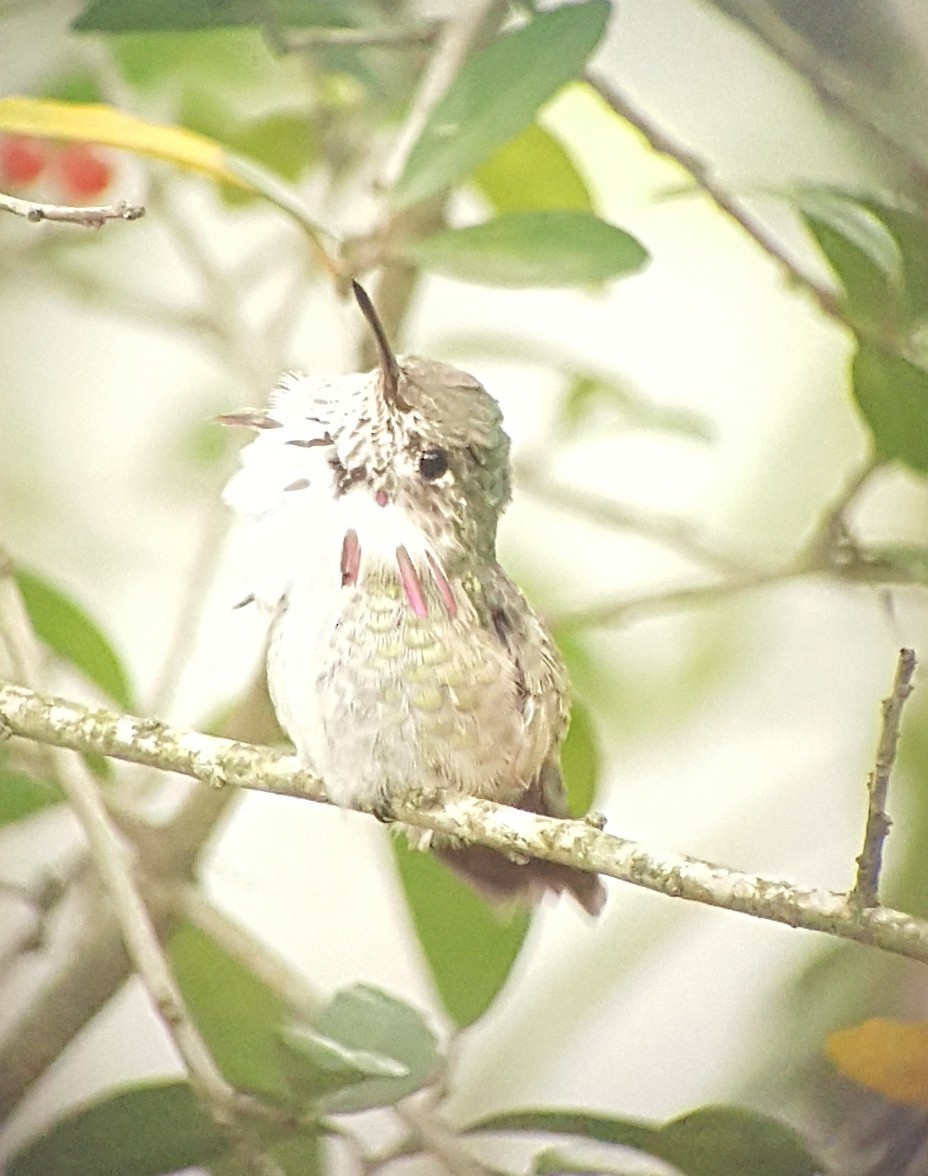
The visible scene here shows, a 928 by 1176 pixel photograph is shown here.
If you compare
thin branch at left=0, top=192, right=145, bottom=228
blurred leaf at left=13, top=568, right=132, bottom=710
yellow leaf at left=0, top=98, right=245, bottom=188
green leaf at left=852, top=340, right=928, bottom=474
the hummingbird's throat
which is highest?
yellow leaf at left=0, top=98, right=245, bottom=188

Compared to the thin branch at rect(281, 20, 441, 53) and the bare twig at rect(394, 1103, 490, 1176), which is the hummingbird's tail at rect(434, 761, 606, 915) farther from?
the thin branch at rect(281, 20, 441, 53)

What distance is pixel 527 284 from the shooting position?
32.2 inches

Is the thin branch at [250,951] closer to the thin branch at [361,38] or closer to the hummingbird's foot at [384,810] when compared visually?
the hummingbird's foot at [384,810]

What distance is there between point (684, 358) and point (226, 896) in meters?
0.46

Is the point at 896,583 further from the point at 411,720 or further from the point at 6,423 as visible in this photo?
the point at 6,423

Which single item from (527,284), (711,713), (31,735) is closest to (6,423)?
(31,735)

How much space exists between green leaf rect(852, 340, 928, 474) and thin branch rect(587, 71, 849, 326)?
37 mm

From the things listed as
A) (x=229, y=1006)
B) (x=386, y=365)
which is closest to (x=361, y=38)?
(x=386, y=365)

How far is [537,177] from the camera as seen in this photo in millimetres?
887

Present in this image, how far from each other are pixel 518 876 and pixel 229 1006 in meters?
0.20

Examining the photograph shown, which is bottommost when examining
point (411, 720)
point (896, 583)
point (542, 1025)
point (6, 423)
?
point (542, 1025)

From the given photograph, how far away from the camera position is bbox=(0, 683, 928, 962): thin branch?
0.64m

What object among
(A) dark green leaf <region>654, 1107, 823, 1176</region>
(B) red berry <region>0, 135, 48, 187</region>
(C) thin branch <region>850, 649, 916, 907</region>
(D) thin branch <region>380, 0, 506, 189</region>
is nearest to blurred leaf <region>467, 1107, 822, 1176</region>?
(A) dark green leaf <region>654, 1107, 823, 1176</region>

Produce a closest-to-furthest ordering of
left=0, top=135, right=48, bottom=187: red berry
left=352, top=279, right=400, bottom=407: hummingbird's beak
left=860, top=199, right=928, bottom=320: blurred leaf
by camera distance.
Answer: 1. left=352, top=279, right=400, bottom=407: hummingbird's beak
2. left=860, top=199, right=928, bottom=320: blurred leaf
3. left=0, top=135, right=48, bottom=187: red berry
